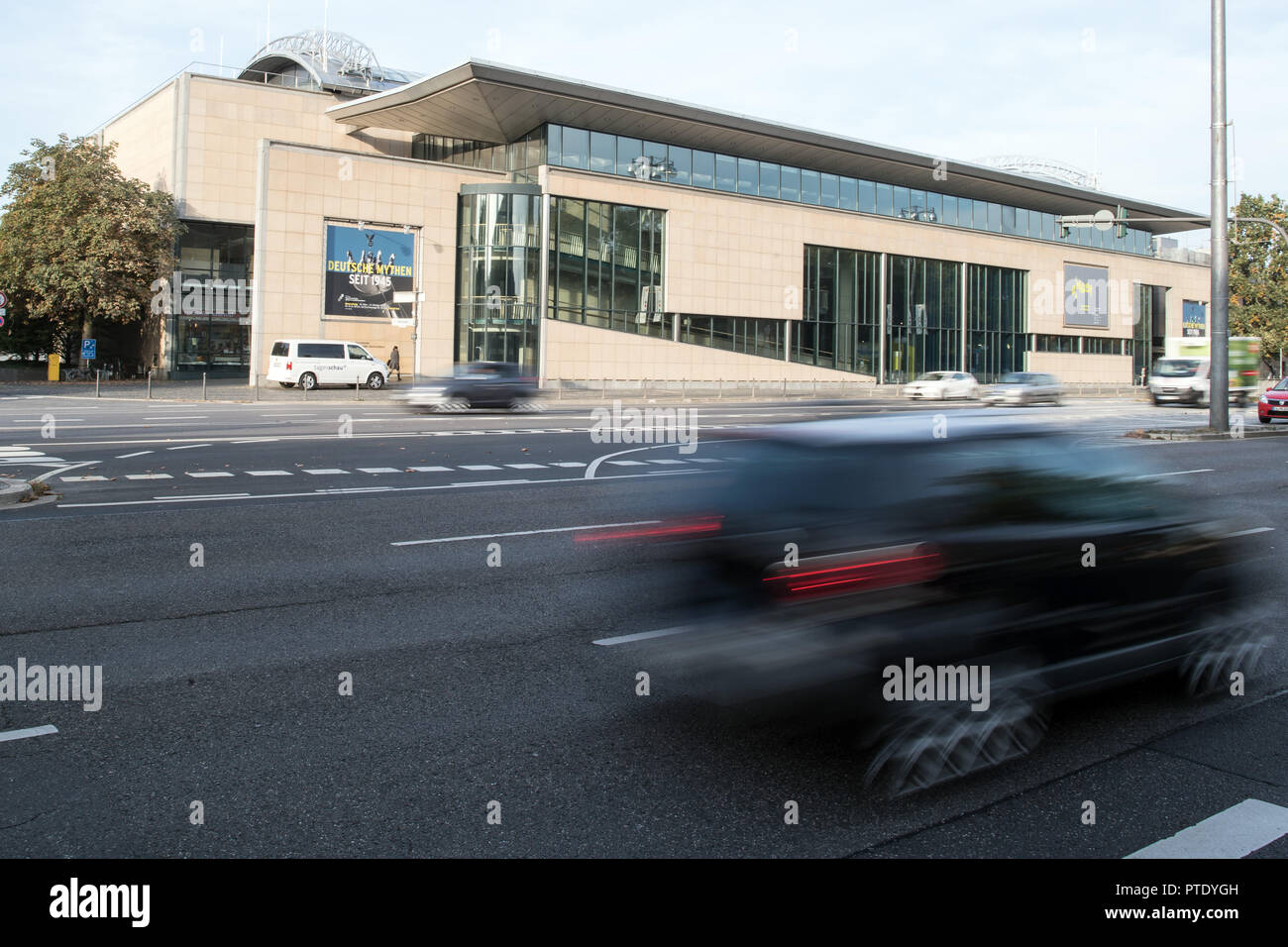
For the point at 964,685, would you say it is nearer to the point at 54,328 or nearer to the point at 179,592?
the point at 179,592

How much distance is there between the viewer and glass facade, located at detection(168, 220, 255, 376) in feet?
180

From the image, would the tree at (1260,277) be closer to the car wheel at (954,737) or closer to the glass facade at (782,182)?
the glass facade at (782,182)

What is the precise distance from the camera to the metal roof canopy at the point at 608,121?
46.9 metres

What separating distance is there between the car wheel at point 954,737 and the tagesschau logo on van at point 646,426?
1537 centimetres

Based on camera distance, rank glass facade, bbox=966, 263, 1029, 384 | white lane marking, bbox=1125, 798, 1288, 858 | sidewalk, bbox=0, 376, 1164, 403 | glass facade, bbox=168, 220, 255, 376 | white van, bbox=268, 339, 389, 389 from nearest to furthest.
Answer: white lane marking, bbox=1125, 798, 1288, 858, sidewalk, bbox=0, 376, 1164, 403, white van, bbox=268, 339, 389, 389, glass facade, bbox=168, 220, 255, 376, glass facade, bbox=966, 263, 1029, 384

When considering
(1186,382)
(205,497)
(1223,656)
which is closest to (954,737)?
(1223,656)

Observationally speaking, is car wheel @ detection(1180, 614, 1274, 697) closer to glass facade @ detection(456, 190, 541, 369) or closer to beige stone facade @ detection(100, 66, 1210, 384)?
beige stone facade @ detection(100, 66, 1210, 384)

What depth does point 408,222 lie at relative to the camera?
49.3 metres

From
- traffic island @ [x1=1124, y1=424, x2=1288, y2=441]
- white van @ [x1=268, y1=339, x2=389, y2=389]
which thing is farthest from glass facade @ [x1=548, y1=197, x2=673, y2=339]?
traffic island @ [x1=1124, y1=424, x2=1288, y2=441]

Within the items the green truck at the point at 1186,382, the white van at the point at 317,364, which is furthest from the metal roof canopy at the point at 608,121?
the white van at the point at 317,364

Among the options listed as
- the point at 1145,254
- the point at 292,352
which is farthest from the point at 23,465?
the point at 1145,254

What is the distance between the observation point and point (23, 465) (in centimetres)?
1588

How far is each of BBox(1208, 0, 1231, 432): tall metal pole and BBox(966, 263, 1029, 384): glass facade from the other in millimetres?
43538

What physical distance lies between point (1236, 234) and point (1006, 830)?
9364 centimetres
